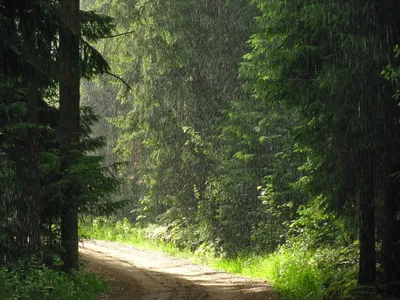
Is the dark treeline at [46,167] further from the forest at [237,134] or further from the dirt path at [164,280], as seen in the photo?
the dirt path at [164,280]

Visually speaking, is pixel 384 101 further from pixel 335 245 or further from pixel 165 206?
pixel 165 206

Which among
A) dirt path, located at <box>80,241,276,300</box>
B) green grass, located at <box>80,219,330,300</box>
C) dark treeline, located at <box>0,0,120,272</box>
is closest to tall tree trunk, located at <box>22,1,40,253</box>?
dark treeline, located at <box>0,0,120,272</box>

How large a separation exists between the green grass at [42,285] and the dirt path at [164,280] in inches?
26.7

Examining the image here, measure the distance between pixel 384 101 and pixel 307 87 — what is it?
1.78 meters

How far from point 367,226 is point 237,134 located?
9116 millimetres

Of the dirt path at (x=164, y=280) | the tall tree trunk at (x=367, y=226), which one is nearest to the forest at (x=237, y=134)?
the tall tree trunk at (x=367, y=226)

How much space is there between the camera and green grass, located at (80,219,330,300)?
1446cm

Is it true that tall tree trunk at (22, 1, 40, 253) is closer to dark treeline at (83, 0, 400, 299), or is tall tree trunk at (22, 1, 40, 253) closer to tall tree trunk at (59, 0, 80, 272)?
tall tree trunk at (59, 0, 80, 272)

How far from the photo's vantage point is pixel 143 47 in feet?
82.7

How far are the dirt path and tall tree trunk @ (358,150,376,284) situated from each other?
3.06 m

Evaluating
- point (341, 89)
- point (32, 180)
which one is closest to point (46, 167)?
point (32, 180)

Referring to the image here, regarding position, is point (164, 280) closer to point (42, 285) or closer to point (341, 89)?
point (42, 285)

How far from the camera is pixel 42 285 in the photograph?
1179cm

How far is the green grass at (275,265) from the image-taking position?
14461mm
